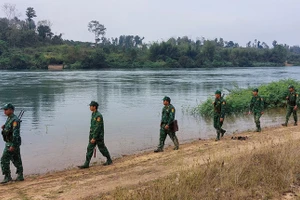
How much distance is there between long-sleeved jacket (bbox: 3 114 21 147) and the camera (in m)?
7.37

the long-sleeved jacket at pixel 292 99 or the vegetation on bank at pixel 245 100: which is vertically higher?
the long-sleeved jacket at pixel 292 99

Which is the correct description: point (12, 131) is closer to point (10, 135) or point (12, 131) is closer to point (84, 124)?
point (10, 135)

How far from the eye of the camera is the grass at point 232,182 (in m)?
5.39

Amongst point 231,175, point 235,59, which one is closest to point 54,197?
point 231,175

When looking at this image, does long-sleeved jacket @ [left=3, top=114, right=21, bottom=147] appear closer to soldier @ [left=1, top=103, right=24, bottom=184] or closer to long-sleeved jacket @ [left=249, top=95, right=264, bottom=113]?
soldier @ [left=1, top=103, right=24, bottom=184]

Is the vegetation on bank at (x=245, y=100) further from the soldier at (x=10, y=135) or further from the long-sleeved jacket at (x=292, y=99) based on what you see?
the soldier at (x=10, y=135)

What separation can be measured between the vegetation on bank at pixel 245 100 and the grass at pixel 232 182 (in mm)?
12250

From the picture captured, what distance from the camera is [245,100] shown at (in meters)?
20.1

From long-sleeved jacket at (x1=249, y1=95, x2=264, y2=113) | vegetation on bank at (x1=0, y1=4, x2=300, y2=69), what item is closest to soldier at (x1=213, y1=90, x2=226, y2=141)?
long-sleeved jacket at (x1=249, y1=95, x2=264, y2=113)

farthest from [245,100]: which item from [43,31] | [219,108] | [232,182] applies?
[43,31]

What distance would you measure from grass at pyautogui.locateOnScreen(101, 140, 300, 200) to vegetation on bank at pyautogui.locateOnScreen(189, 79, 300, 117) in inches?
482

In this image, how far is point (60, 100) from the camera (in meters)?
25.9

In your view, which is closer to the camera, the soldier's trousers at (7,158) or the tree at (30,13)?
the soldier's trousers at (7,158)

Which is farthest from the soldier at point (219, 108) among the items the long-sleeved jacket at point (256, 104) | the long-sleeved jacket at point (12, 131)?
the long-sleeved jacket at point (12, 131)
